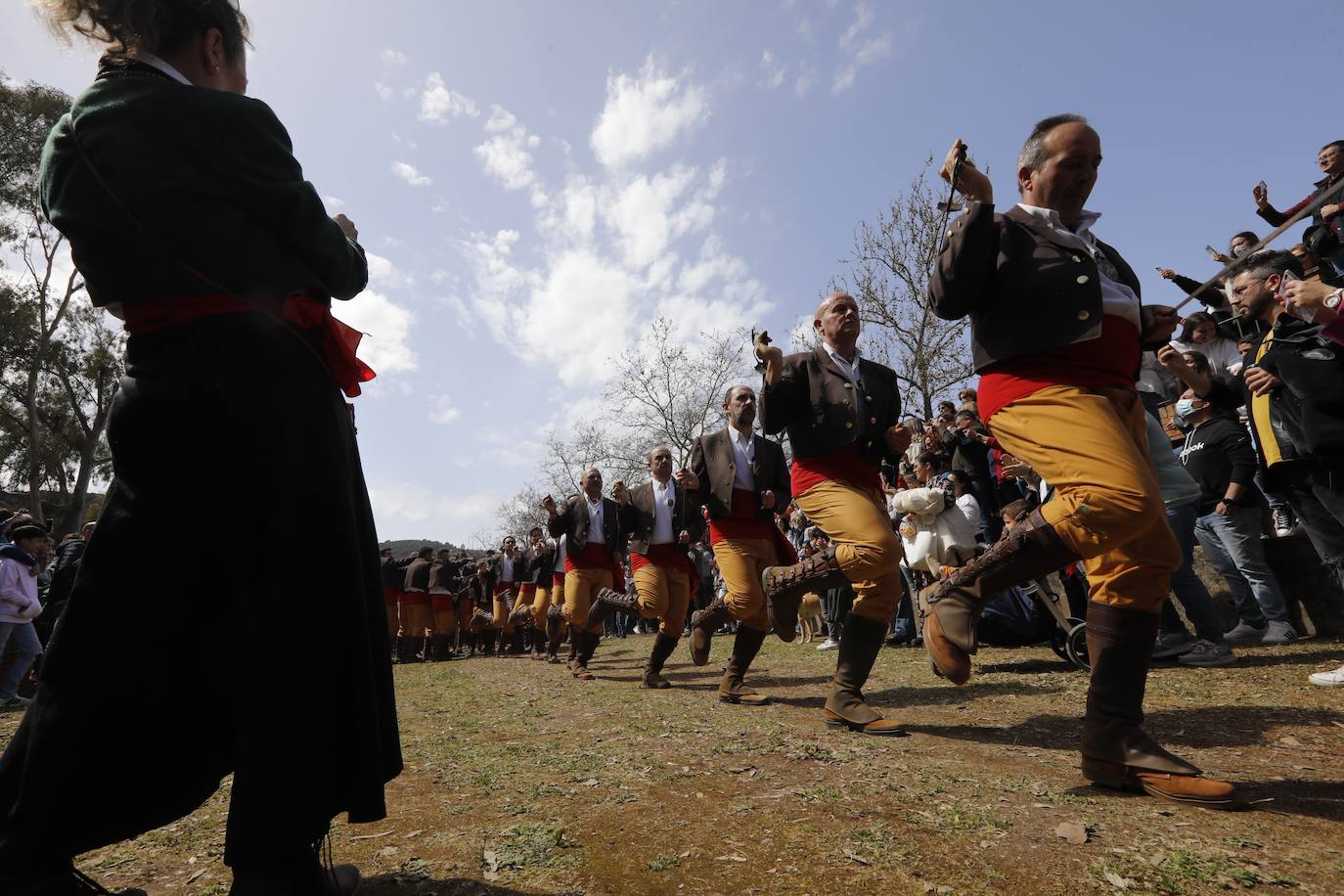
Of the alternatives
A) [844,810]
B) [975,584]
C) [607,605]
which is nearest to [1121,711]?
[975,584]

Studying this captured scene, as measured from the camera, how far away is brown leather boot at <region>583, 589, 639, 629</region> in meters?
8.12

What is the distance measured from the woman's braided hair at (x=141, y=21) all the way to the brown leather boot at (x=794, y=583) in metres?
3.53

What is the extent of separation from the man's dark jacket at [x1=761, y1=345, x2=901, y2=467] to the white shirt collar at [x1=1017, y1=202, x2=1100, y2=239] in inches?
60.3

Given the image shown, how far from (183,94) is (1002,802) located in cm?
304

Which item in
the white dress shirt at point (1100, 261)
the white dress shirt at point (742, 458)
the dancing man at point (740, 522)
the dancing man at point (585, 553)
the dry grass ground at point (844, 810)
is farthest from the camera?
the dancing man at point (585, 553)

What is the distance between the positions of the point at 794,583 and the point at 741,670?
3.81 ft

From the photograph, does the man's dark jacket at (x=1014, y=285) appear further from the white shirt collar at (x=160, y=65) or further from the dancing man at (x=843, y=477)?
the white shirt collar at (x=160, y=65)

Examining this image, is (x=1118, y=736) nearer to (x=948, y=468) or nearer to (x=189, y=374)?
(x=189, y=374)

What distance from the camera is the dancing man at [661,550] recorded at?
7355mm

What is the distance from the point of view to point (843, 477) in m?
4.23

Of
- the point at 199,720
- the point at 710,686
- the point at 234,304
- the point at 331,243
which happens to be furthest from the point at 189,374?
the point at 710,686

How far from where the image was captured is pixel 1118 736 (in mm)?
2365

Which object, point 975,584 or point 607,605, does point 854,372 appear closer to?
point 975,584

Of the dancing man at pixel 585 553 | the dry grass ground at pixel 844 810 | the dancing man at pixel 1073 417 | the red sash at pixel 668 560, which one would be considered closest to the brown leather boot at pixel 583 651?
the dancing man at pixel 585 553
